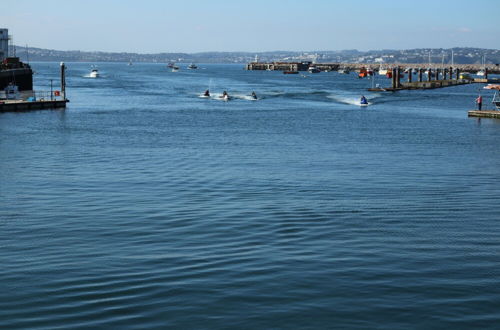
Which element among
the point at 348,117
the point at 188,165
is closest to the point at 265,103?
the point at 348,117

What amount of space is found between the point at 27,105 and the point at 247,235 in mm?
67622

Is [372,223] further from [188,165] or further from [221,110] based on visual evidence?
[221,110]

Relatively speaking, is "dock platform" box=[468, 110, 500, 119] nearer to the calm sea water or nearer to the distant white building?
the calm sea water

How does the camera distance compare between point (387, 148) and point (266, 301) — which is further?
point (387, 148)

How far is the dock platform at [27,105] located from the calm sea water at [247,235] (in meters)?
29.5

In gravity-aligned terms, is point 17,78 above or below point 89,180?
above

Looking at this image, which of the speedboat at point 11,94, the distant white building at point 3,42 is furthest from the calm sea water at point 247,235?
the distant white building at point 3,42

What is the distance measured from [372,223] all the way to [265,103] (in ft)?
276

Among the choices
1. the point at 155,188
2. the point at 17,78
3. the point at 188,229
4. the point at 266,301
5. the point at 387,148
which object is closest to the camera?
the point at 266,301

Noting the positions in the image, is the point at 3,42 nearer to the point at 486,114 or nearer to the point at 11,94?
the point at 11,94

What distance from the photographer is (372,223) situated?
26.1 meters

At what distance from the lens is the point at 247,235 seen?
23812 millimetres

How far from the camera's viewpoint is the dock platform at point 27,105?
81.8m

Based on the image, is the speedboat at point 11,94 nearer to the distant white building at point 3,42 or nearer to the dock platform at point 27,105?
the dock platform at point 27,105
